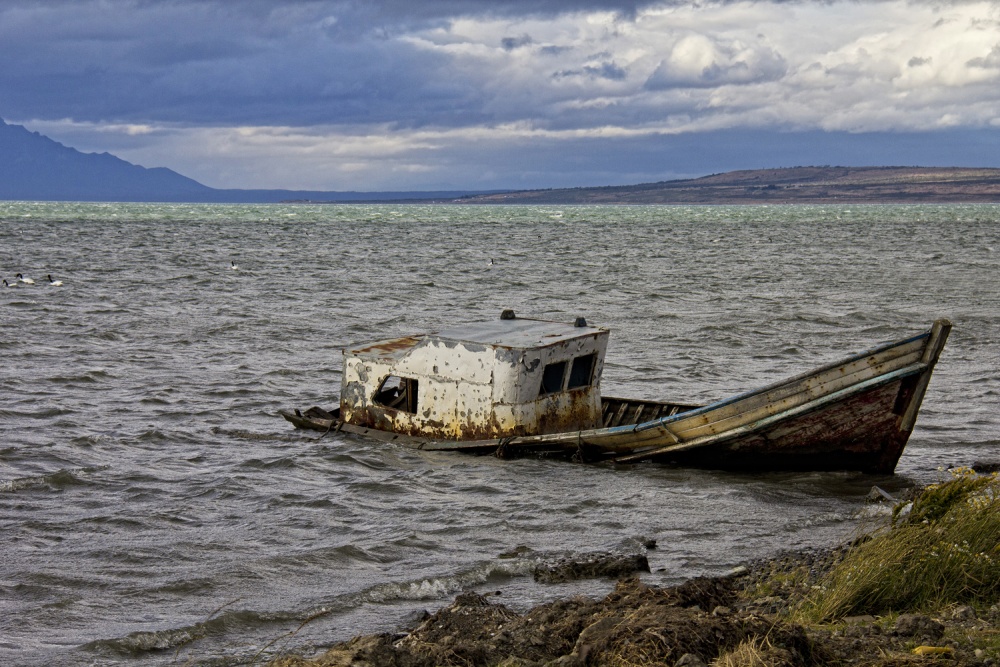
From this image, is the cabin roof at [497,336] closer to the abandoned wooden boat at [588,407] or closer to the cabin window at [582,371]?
the abandoned wooden boat at [588,407]

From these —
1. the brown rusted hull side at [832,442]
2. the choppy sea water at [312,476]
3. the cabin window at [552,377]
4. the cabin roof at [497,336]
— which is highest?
the cabin roof at [497,336]

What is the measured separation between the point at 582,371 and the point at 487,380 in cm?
141

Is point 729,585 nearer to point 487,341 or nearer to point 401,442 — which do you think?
point 487,341

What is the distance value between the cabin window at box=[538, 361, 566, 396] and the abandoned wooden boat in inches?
0.8

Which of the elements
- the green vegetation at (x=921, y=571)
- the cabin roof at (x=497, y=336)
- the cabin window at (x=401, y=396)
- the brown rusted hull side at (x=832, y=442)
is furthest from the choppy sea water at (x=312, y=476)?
the green vegetation at (x=921, y=571)

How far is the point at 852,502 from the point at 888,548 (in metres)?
4.67

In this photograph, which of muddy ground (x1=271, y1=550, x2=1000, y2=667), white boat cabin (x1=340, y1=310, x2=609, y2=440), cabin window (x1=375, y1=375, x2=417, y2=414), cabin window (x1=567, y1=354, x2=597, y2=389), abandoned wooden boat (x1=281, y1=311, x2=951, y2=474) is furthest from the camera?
cabin window (x1=375, y1=375, x2=417, y2=414)

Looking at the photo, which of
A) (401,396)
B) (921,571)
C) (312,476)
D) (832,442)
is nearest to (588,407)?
(401,396)

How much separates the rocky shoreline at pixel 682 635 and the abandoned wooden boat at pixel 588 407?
14.9ft

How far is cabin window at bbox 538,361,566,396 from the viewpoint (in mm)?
13734

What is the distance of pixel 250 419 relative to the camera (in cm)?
1672

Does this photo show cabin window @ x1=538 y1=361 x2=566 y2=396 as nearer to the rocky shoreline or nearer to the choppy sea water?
the choppy sea water

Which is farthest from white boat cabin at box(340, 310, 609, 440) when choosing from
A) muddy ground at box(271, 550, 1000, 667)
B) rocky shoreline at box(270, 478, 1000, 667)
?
muddy ground at box(271, 550, 1000, 667)

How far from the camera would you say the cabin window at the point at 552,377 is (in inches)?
Answer: 541
